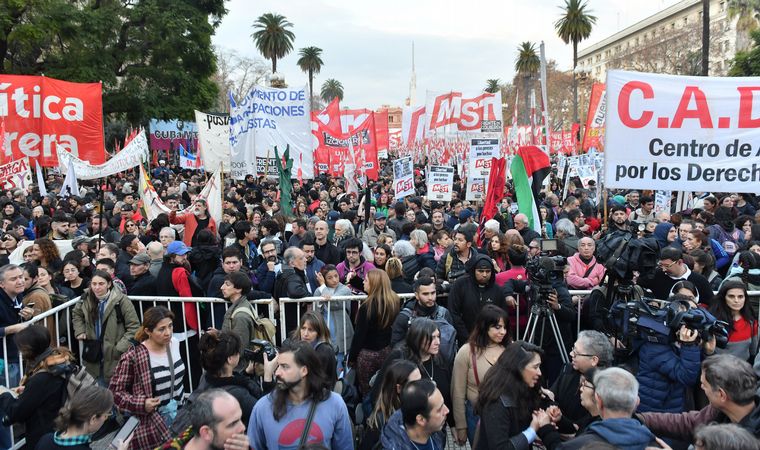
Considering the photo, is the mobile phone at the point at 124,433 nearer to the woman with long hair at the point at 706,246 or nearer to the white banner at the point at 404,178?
the woman with long hair at the point at 706,246

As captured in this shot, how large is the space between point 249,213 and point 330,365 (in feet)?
25.5

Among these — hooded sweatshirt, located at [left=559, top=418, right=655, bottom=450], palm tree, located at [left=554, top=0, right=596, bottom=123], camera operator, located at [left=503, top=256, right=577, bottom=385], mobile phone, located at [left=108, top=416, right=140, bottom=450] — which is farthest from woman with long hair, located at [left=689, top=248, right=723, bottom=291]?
palm tree, located at [left=554, top=0, right=596, bottom=123]

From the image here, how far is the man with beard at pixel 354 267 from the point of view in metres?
6.24

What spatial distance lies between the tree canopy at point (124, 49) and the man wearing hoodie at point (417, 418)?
29325 mm

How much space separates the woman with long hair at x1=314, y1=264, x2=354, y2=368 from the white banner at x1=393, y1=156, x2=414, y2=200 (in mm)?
7068

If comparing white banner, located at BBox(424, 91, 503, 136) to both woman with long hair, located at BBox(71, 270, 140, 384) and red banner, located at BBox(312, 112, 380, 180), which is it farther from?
woman with long hair, located at BBox(71, 270, 140, 384)

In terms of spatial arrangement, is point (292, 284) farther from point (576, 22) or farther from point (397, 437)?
point (576, 22)

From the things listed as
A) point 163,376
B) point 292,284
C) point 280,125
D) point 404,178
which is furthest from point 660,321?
point 280,125

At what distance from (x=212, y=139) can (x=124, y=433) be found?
44.0ft

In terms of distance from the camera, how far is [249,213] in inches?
435

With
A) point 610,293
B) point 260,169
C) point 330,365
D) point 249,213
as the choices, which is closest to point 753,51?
point 260,169

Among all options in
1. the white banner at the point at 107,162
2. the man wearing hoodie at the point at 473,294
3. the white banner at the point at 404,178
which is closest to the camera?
the man wearing hoodie at the point at 473,294

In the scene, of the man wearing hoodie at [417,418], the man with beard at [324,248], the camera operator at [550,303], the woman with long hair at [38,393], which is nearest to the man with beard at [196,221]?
the man with beard at [324,248]

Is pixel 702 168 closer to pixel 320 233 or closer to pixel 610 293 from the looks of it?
pixel 610 293
